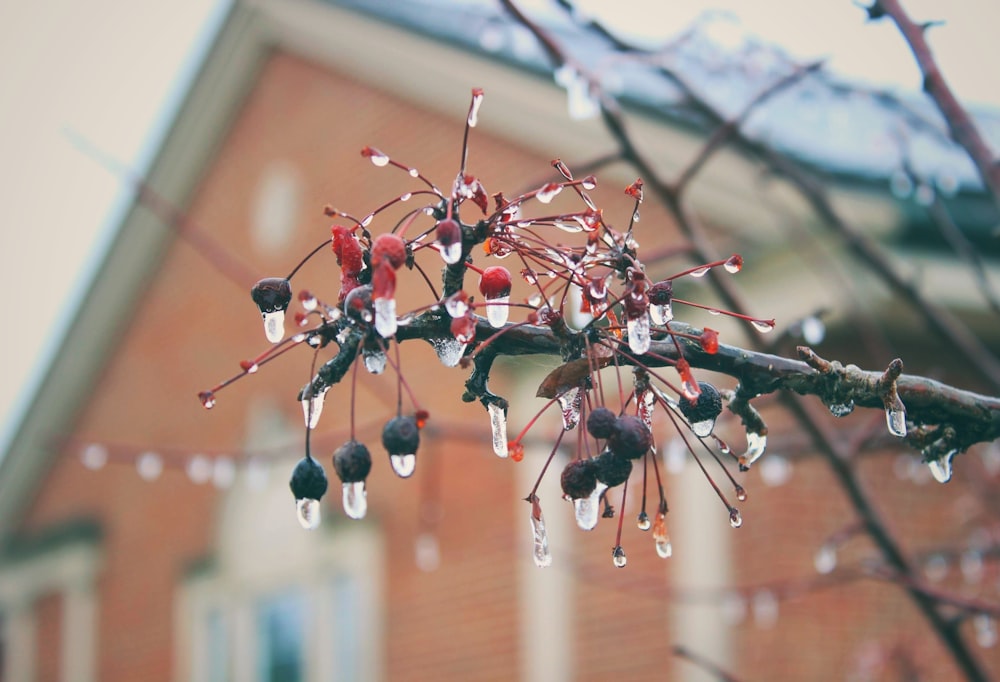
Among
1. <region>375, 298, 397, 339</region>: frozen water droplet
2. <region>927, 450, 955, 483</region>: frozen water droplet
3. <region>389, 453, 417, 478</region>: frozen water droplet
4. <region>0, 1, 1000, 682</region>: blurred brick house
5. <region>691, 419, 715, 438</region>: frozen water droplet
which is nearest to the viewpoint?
<region>375, 298, 397, 339</region>: frozen water droplet

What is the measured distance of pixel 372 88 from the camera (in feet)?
27.6

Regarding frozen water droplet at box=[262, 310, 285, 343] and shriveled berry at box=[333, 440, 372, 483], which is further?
frozen water droplet at box=[262, 310, 285, 343]

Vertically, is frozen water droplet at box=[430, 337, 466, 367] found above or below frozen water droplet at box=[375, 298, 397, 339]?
above

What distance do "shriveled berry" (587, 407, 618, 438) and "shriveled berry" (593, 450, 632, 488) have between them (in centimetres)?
3

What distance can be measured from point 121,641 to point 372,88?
17.2 feet

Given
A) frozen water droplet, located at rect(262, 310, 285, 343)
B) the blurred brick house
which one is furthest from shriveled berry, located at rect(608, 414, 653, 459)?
the blurred brick house

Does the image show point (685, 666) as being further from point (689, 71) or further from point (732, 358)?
point (732, 358)

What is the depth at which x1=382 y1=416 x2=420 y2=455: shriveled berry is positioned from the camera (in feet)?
3.91

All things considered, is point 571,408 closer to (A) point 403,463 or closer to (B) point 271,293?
(A) point 403,463

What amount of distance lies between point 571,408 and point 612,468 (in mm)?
270

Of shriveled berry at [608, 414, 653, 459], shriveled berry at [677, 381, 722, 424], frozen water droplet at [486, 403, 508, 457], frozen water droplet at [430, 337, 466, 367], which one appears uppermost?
frozen water droplet at [430, 337, 466, 367]

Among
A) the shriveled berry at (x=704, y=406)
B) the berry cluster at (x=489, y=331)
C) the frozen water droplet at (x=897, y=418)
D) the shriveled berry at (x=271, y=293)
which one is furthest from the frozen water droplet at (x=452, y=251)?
the frozen water droplet at (x=897, y=418)

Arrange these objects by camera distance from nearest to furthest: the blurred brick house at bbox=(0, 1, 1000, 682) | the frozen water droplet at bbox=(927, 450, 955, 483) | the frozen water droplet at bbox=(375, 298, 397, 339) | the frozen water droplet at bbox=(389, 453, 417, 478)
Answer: the frozen water droplet at bbox=(375, 298, 397, 339)
the frozen water droplet at bbox=(389, 453, 417, 478)
the frozen water droplet at bbox=(927, 450, 955, 483)
the blurred brick house at bbox=(0, 1, 1000, 682)

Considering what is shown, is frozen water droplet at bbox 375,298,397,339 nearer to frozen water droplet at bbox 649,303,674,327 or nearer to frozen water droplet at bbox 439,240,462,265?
frozen water droplet at bbox 439,240,462,265
